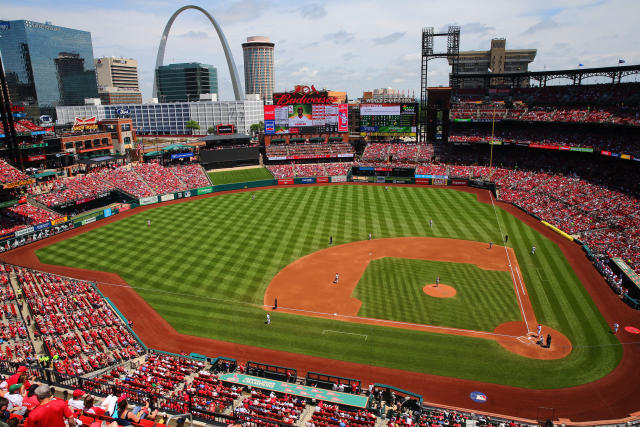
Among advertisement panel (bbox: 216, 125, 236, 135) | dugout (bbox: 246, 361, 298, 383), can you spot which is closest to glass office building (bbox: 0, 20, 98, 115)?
advertisement panel (bbox: 216, 125, 236, 135)

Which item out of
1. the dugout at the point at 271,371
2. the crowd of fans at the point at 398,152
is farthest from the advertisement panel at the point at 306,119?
the dugout at the point at 271,371

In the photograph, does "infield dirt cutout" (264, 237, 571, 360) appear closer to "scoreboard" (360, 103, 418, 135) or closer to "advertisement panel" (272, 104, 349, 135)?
"scoreboard" (360, 103, 418, 135)

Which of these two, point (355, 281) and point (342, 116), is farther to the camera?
point (342, 116)

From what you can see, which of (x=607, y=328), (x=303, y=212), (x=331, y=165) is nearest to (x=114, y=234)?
(x=303, y=212)

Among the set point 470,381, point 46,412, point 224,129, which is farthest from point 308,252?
point 224,129

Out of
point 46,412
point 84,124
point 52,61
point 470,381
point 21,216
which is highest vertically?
point 52,61

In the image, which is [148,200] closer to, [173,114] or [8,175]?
[8,175]

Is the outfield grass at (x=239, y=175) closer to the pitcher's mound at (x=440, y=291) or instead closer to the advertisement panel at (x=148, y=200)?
the advertisement panel at (x=148, y=200)
